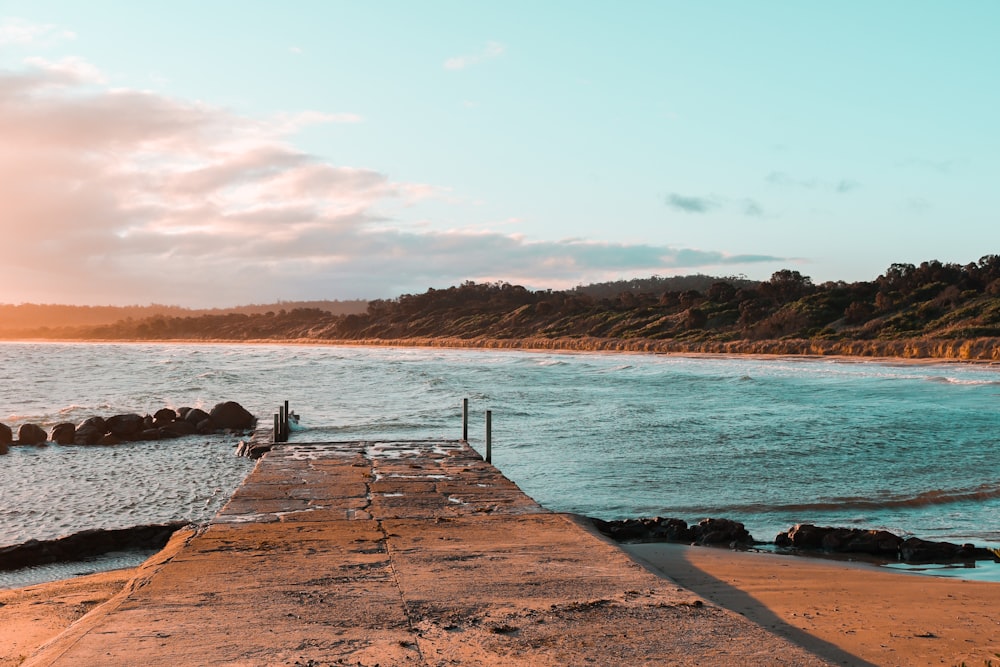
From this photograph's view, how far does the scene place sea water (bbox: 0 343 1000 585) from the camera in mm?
14469

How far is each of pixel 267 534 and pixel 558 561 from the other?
10.0 ft

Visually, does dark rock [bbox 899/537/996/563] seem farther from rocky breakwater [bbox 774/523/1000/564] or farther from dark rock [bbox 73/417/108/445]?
dark rock [bbox 73/417/108/445]

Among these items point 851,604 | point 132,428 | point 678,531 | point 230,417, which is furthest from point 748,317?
point 851,604

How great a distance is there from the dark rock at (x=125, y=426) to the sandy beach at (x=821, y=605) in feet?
52.1

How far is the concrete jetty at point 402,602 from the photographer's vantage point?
5117mm

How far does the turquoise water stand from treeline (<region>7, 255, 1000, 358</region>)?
1357 centimetres

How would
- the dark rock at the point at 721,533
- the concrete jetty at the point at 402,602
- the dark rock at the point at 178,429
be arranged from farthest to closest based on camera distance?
the dark rock at the point at 178,429 < the dark rock at the point at 721,533 < the concrete jetty at the point at 402,602

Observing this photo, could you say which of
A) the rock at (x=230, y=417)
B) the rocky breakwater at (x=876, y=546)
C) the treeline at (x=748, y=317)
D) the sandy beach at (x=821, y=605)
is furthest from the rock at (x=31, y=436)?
the treeline at (x=748, y=317)

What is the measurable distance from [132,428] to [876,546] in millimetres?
20708

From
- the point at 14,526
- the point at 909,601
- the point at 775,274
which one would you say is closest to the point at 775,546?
the point at 909,601

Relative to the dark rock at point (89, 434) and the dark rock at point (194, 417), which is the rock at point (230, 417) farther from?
the dark rock at point (89, 434)

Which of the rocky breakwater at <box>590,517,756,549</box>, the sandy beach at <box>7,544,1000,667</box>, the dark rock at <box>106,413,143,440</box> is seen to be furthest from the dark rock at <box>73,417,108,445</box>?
the rocky breakwater at <box>590,517,756,549</box>

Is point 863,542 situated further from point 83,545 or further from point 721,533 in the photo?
point 83,545

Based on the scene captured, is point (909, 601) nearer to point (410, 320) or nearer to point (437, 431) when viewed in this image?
point (437, 431)
